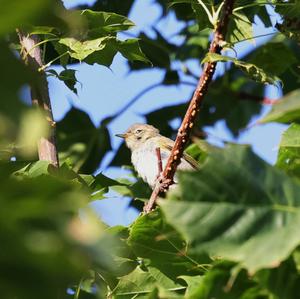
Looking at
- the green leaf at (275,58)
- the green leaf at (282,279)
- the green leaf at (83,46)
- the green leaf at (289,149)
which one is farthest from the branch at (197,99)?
the green leaf at (275,58)

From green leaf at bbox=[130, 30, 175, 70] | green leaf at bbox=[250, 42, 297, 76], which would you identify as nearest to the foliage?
green leaf at bbox=[250, 42, 297, 76]

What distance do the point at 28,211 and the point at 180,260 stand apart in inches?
84.3

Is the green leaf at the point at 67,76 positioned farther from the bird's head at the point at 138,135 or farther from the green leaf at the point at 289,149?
the bird's head at the point at 138,135

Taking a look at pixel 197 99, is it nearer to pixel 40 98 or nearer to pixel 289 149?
pixel 289 149

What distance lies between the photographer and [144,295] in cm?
311

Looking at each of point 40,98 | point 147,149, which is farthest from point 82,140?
point 40,98

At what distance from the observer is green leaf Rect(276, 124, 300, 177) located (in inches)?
109

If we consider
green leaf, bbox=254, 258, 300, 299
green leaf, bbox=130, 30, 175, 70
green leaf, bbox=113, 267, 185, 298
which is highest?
green leaf, bbox=254, 258, 300, 299

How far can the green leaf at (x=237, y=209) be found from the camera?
1.61 metres

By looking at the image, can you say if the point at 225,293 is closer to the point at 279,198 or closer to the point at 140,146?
the point at 279,198

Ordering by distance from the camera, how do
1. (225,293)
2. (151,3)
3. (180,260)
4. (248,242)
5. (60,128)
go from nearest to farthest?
(248,242), (225,293), (180,260), (60,128), (151,3)

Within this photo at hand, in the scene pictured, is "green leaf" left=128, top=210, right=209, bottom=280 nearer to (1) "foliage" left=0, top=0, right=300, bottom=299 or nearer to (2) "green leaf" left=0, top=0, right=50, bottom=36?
(1) "foliage" left=0, top=0, right=300, bottom=299

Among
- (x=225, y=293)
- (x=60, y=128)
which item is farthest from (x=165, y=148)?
(x=225, y=293)

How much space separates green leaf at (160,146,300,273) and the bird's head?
5.36 meters
